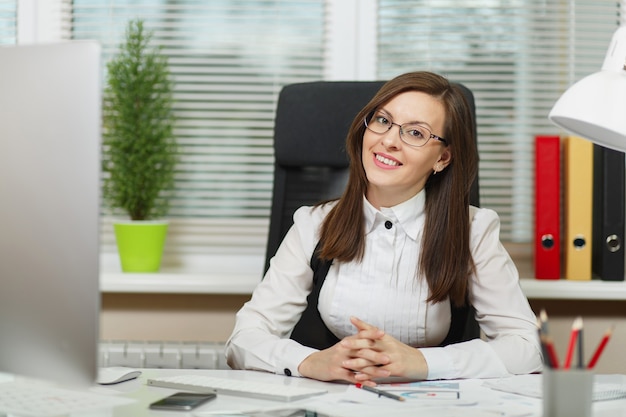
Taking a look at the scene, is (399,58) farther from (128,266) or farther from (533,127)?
(128,266)

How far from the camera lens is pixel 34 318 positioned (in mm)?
910

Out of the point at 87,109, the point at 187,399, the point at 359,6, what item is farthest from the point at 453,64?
the point at 87,109

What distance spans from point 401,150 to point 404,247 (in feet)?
0.67

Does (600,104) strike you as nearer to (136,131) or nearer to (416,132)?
(416,132)

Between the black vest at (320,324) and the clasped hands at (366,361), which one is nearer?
the clasped hands at (366,361)

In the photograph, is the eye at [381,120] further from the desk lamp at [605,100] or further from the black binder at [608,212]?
the black binder at [608,212]

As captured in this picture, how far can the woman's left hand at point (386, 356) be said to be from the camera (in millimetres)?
1371

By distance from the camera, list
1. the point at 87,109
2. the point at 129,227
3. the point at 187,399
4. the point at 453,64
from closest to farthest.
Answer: the point at 87,109
the point at 187,399
the point at 129,227
the point at 453,64

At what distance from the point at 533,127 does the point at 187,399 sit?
5.38ft

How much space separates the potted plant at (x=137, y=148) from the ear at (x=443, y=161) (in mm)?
905

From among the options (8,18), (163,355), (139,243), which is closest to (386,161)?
(139,243)

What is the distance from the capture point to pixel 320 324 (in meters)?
1.86

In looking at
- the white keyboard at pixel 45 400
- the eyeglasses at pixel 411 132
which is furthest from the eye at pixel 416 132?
the white keyboard at pixel 45 400

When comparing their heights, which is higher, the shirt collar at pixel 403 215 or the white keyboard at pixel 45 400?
the shirt collar at pixel 403 215
